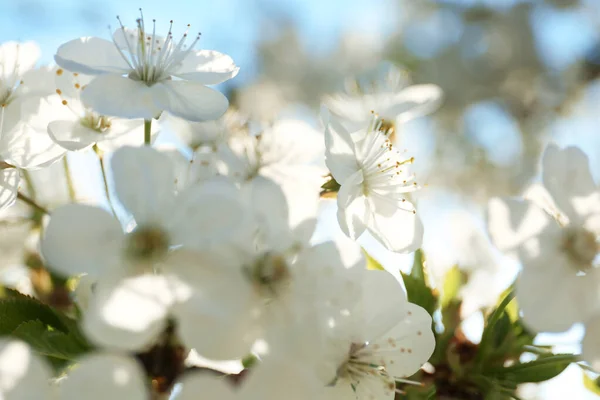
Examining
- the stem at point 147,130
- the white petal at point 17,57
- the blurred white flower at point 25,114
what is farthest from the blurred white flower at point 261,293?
the white petal at point 17,57

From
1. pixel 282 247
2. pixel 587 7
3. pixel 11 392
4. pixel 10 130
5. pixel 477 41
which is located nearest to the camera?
pixel 11 392

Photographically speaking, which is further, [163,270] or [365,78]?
[365,78]

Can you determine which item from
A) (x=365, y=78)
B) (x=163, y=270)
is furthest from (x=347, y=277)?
(x=365, y=78)

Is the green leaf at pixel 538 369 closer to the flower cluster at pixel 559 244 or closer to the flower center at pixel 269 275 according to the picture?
the flower cluster at pixel 559 244

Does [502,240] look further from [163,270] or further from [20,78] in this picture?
[20,78]

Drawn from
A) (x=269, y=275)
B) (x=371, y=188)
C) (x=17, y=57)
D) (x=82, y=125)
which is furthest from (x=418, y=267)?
(x=17, y=57)

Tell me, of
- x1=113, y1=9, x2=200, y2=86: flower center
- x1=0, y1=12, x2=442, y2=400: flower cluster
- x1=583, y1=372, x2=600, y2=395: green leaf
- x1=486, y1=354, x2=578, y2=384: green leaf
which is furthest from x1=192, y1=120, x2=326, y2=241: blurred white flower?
x1=583, y1=372, x2=600, y2=395: green leaf
